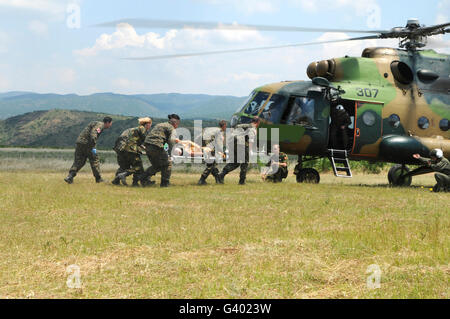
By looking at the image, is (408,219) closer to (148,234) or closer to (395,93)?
(148,234)

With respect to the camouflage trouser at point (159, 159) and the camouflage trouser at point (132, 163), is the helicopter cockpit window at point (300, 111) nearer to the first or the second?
the camouflage trouser at point (159, 159)

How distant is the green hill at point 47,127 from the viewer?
311ft

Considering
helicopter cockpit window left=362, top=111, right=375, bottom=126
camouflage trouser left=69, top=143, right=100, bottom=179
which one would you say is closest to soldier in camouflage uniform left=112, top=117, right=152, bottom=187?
camouflage trouser left=69, top=143, right=100, bottom=179

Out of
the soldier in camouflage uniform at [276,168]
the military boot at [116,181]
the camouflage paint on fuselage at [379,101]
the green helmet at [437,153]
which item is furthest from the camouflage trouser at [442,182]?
the military boot at [116,181]

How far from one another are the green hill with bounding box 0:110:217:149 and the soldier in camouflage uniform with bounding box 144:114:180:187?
75807 mm

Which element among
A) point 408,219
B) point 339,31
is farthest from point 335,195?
point 339,31

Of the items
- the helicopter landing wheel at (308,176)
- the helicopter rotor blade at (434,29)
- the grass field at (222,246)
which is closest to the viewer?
the grass field at (222,246)

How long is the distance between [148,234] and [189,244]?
0.87 meters

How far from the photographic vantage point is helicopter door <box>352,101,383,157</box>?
47.9 ft

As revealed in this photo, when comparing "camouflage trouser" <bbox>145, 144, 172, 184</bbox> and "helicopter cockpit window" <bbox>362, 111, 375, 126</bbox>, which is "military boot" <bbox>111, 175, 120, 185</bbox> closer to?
"camouflage trouser" <bbox>145, 144, 172, 184</bbox>

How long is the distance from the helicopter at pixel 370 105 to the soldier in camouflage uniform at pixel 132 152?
2896 millimetres

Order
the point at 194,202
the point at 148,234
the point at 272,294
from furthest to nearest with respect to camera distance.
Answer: the point at 194,202, the point at 148,234, the point at 272,294
